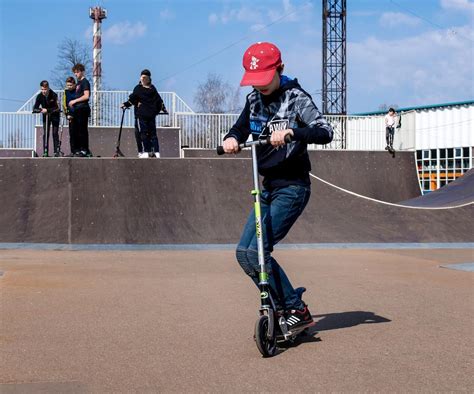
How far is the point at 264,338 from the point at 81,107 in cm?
1100

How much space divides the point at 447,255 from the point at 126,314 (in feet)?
23.4

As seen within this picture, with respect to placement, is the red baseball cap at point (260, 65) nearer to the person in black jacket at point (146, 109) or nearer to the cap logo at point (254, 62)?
the cap logo at point (254, 62)

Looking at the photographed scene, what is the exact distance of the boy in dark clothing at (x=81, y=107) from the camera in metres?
14.9

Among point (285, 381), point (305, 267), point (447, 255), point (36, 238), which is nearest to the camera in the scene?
point (285, 381)

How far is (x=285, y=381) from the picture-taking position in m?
4.29

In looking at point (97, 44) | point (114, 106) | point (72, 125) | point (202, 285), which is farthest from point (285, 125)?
point (97, 44)

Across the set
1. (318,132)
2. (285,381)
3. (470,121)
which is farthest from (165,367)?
(470,121)

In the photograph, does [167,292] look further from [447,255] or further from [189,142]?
[189,142]

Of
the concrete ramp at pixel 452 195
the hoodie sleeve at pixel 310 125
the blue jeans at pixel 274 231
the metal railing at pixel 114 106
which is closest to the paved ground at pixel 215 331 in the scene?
the blue jeans at pixel 274 231

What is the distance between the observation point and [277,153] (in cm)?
523

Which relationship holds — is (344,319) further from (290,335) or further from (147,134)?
(147,134)

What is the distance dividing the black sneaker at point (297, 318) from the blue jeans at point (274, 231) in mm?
50

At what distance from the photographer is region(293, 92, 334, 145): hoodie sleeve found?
196 inches

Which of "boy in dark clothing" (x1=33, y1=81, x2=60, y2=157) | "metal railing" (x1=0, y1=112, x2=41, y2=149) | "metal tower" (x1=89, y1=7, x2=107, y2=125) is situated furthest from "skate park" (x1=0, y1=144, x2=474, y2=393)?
"metal tower" (x1=89, y1=7, x2=107, y2=125)
